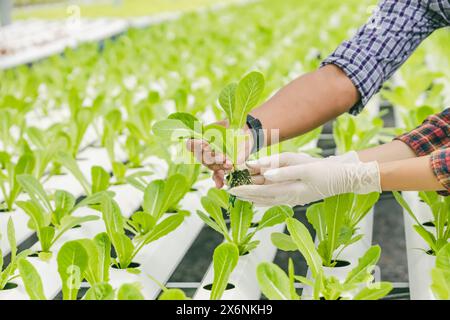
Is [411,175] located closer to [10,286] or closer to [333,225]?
[333,225]

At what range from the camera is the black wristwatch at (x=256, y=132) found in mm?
1574

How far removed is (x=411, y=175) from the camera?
4.19 feet

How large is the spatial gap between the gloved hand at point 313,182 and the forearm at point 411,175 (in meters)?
0.03

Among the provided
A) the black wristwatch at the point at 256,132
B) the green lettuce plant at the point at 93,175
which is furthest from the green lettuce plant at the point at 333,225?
the green lettuce plant at the point at 93,175

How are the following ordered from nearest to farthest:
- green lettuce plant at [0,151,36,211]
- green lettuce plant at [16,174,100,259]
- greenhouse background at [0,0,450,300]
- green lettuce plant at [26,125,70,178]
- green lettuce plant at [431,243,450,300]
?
1. green lettuce plant at [431,243,450,300]
2. greenhouse background at [0,0,450,300]
3. green lettuce plant at [16,174,100,259]
4. green lettuce plant at [0,151,36,211]
5. green lettuce plant at [26,125,70,178]

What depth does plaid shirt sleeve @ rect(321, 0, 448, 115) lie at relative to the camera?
5.52ft

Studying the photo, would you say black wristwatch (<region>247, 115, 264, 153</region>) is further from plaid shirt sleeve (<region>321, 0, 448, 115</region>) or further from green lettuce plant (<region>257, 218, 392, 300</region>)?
green lettuce plant (<region>257, 218, 392, 300</region>)

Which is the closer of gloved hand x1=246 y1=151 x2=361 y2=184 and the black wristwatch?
gloved hand x1=246 y1=151 x2=361 y2=184

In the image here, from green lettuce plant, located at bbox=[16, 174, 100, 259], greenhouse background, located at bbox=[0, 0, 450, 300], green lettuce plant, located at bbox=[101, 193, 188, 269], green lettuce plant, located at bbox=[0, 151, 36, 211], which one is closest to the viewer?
greenhouse background, located at bbox=[0, 0, 450, 300]

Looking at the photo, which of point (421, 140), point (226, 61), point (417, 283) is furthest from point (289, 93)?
point (226, 61)

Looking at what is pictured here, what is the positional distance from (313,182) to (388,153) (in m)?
0.29

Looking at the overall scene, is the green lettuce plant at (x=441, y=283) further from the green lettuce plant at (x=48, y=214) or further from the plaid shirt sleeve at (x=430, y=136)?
the green lettuce plant at (x=48, y=214)

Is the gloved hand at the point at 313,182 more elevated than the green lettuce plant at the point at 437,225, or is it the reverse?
the gloved hand at the point at 313,182

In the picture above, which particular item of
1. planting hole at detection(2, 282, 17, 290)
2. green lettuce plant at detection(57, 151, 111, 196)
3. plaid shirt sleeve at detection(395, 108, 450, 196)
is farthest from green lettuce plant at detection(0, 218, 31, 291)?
plaid shirt sleeve at detection(395, 108, 450, 196)
